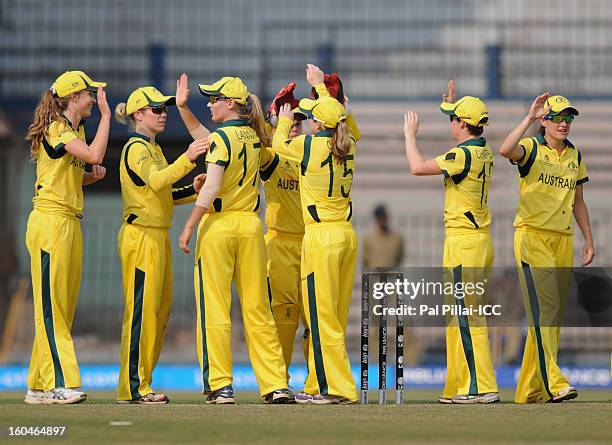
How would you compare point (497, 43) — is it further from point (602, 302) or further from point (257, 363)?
point (257, 363)

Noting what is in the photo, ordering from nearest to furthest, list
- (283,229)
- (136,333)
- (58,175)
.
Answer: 1. (58,175)
2. (136,333)
3. (283,229)

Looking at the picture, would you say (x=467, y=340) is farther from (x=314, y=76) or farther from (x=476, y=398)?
(x=314, y=76)

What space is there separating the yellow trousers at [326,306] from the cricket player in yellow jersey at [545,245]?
4.36 feet

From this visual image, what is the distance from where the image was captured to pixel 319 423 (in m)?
8.23

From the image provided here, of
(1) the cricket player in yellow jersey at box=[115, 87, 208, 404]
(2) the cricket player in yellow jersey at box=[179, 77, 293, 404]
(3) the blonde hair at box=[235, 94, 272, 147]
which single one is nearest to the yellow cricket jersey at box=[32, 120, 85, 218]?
(1) the cricket player in yellow jersey at box=[115, 87, 208, 404]

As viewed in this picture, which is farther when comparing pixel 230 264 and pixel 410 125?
pixel 410 125

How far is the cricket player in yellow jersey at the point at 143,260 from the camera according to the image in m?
9.80

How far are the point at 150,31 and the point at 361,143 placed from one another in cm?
361

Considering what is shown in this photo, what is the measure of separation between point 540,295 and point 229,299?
224 centimetres

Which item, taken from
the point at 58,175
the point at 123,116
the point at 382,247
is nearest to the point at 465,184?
the point at 123,116

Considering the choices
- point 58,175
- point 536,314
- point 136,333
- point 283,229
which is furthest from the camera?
point 283,229

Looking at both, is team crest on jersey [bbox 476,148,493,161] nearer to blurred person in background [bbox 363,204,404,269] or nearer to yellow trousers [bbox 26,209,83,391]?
yellow trousers [bbox 26,209,83,391]

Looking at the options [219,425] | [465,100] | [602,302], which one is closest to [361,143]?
[602,302]

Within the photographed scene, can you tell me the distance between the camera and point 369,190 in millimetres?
21594
